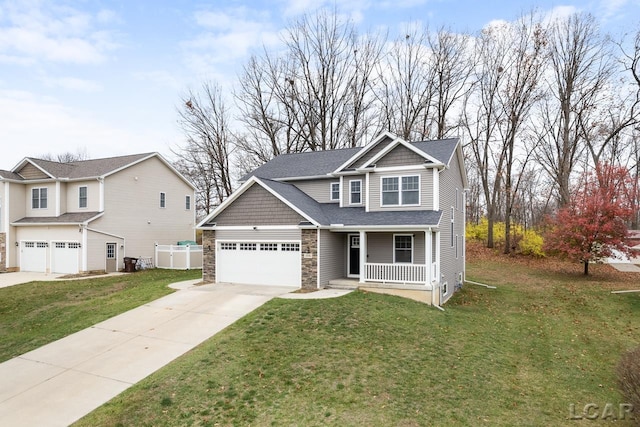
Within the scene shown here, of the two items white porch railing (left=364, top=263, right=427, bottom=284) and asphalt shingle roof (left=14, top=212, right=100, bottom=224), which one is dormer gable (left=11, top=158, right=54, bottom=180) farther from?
white porch railing (left=364, top=263, right=427, bottom=284)

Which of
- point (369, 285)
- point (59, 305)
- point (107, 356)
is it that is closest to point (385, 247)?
point (369, 285)

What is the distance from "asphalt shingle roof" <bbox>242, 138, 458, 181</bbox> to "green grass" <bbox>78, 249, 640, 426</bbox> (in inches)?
276

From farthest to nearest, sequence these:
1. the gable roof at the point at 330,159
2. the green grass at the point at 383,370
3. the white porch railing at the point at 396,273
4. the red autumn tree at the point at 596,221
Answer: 1. the red autumn tree at the point at 596,221
2. the gable roof at the point at 330,159
3. the white porch railing at the point at 396,273
4. the green grass at the point at 383,370

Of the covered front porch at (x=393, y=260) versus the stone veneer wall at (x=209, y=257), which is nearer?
the covered front porch at (x=393, y=260)

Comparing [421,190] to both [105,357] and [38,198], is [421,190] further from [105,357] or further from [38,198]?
[38,198]

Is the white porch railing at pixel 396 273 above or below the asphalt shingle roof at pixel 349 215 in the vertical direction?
below

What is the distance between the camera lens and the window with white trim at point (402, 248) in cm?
1555

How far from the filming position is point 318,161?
65.5 ft

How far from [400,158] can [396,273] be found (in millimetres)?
4854

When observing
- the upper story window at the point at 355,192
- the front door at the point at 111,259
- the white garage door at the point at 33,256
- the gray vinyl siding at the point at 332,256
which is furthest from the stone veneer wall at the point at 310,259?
the white garage door at the point at 33,256

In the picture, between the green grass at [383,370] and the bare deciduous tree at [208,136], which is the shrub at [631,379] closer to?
the green grass at [383,370]

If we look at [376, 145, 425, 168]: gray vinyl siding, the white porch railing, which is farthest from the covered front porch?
[376, 145, 425, 168]: gray vinyl siding

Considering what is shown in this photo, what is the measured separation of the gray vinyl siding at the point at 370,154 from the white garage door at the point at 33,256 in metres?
19.5

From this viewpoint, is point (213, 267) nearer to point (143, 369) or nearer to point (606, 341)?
point (143, 369)
